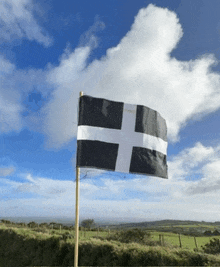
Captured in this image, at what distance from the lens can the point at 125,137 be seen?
721cm

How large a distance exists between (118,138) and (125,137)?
23 cm

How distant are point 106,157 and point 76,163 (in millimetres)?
890

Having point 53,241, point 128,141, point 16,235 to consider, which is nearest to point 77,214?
point 128,141

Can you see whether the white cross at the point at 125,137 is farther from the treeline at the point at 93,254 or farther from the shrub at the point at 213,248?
the shrub at the point at 213,248

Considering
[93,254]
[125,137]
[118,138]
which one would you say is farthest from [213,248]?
[118,138]

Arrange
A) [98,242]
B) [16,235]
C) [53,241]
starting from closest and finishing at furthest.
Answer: [98,242] → [53,241] → [16,235]

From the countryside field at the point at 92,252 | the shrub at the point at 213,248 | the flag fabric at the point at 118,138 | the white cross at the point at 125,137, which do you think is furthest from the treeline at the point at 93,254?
the shrub at the point at 213,248

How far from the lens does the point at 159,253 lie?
25.0ft

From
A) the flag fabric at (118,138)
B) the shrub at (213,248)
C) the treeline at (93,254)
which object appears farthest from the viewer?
the shrub at (213,248)

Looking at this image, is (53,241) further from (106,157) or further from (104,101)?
(104,101)

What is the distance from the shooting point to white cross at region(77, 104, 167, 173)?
6.86m

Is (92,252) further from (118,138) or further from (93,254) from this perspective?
(118,138)

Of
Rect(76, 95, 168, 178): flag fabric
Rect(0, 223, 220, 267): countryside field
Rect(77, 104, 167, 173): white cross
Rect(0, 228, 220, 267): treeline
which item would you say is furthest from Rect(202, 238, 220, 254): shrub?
Rect(77, 104, 167, 173): white cross

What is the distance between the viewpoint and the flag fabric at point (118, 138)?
6.79 meters
